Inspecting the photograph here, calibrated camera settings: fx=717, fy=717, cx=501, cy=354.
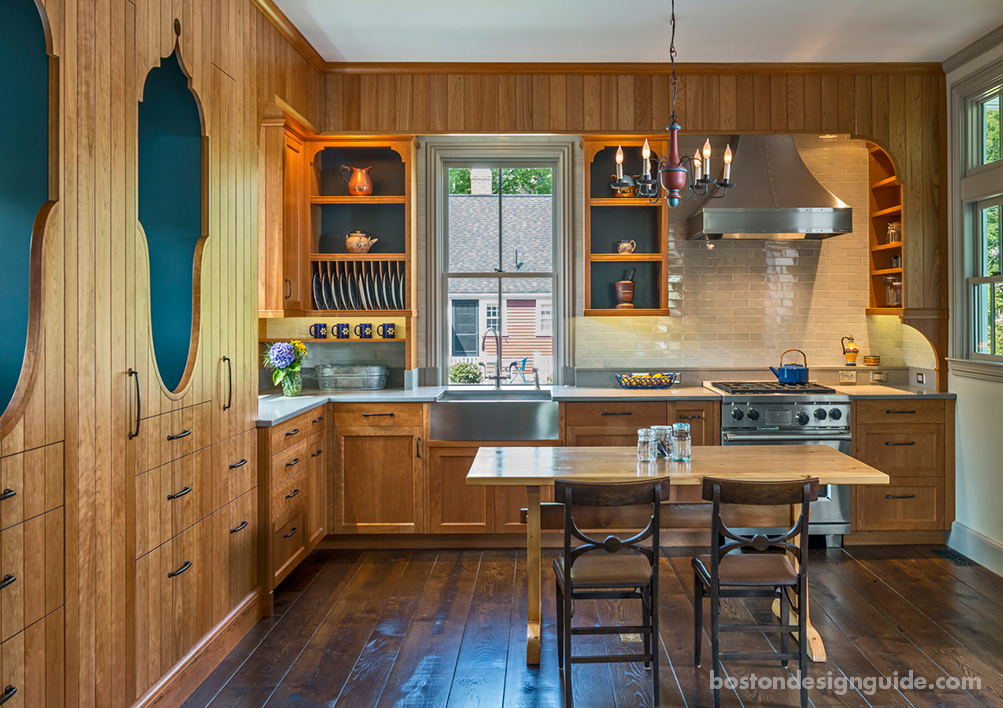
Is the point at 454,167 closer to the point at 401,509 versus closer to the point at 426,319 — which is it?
the point at 426,319

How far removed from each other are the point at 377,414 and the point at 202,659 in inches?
74.4

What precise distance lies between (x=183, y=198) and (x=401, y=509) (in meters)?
2.40

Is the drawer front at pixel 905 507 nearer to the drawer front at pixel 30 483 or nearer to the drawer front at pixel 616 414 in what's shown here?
the drawer front at pixel 616 414

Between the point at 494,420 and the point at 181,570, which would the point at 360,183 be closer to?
the point at 494,420

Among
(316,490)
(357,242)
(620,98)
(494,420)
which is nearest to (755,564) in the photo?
(494,420)

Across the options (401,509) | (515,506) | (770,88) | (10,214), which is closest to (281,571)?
(401,509)

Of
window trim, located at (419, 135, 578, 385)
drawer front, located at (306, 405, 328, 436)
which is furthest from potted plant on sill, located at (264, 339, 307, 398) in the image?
window trim, located at (419, 135, 578, 385)

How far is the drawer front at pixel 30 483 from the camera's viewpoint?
1.77 metres

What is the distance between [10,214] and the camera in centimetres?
193

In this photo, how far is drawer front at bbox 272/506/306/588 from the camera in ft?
11.6

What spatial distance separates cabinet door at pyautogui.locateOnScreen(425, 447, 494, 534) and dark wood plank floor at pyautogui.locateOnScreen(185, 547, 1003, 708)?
0.90 ft

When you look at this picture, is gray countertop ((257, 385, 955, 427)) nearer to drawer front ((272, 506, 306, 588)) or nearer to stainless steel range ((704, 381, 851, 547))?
stainless steel range ((704, 381, 851, 547))

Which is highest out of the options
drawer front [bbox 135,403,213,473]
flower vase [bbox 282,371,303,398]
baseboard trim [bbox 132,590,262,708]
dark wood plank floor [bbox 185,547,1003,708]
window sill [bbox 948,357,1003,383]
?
window sill [bbox 948,357,1003,383]

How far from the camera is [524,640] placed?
10.5 ft
